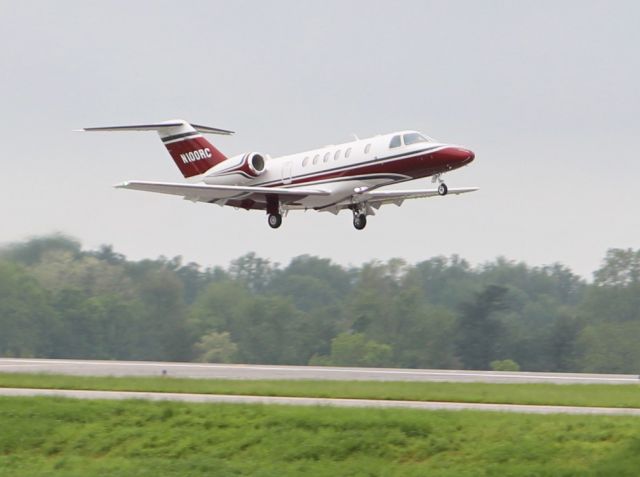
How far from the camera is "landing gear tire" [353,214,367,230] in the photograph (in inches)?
1554

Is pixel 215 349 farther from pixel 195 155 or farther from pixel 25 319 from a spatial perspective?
pixel 195 155

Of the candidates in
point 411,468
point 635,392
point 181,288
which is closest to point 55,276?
point 181,288

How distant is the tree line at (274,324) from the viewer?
8204cm

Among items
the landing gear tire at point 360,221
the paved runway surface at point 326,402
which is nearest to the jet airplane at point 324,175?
the landing gear tire at point 360,221

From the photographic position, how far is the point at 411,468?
20.5 metres

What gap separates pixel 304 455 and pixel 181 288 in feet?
216

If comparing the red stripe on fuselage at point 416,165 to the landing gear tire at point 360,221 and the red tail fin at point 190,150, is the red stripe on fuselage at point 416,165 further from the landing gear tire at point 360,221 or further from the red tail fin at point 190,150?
the red tail fin at point 190,150

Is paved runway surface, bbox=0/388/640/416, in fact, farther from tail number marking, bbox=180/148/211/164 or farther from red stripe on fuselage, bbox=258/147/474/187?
tail number marking, bbox=180/148/211/164

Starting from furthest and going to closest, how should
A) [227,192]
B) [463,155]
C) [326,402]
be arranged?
1. [227,192]
2. [463,155]
3. [326,402]

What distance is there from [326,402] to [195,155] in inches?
817

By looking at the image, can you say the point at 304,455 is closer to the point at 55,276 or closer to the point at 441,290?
the point at 55,276

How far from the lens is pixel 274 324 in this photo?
8975 centimetres

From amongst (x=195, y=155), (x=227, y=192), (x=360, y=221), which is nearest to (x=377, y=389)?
(x=360, y=221)

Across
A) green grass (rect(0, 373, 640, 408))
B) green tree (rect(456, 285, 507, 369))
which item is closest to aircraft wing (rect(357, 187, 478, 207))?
green grass (rect(0, 373, 640, 408))
